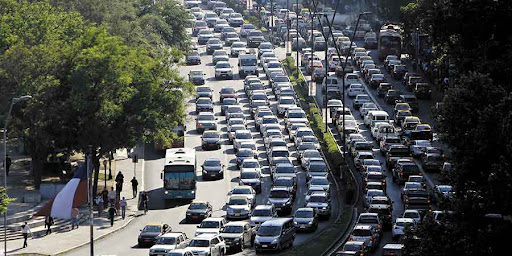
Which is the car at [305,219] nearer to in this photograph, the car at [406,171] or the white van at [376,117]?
the car at [406,171]

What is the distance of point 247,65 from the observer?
133 meters

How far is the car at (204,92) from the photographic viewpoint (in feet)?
392

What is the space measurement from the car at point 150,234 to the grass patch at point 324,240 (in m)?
6.87

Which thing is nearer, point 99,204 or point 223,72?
point 99,204

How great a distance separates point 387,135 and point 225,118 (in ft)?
56.9

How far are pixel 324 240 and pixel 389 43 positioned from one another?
62888 millimetres

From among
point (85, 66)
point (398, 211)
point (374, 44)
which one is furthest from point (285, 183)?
point (374, 44)

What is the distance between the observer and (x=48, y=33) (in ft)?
316

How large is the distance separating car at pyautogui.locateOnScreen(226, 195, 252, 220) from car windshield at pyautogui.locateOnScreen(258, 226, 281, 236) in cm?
920

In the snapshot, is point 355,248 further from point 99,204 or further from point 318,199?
point 99,204

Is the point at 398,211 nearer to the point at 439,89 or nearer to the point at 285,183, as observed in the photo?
the point at 285,183

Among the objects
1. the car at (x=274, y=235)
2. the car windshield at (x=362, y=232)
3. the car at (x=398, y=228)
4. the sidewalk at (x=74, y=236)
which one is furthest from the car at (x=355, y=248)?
the sidewalk at (x=74, y=236)

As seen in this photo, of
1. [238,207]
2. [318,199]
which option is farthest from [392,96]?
[238,207]

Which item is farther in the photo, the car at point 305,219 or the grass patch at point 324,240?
the car at point 305,219
